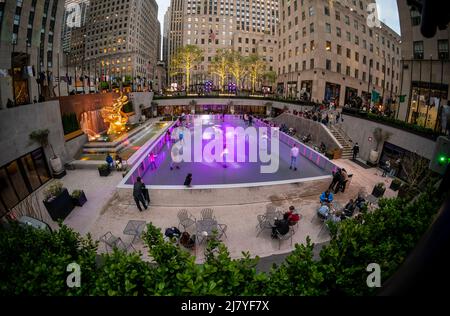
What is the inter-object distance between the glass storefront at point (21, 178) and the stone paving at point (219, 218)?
180 cm

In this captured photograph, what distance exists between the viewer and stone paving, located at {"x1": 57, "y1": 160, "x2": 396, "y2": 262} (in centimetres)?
879

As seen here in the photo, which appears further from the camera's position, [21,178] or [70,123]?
[70,123]

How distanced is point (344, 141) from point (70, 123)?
27.4 metres

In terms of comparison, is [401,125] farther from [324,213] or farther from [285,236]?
[285,236]

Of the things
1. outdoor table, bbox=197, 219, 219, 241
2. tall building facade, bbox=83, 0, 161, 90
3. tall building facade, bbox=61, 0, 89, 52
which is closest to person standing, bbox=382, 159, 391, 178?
outdoor table, bbox=197, 219, 219, 241

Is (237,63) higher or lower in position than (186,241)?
higher

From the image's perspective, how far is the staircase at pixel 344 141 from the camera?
2130cm

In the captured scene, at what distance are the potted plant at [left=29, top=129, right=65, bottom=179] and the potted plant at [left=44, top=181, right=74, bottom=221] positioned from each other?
18.1 ft

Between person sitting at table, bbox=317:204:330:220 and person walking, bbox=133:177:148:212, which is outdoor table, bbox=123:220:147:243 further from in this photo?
person sitting at table, bbox=317:204:330:220

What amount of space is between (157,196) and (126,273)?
27.2ft

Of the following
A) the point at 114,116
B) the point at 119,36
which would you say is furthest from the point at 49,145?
the point at 119,36

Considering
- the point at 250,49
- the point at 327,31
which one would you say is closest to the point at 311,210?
the point at 327,31

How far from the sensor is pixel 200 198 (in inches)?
457

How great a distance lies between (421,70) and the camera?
21.8m
